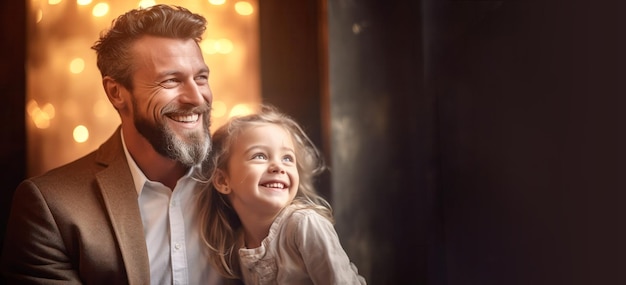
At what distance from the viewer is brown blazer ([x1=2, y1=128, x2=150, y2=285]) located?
1.52 meters

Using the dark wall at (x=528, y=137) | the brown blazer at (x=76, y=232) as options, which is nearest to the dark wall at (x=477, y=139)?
the dark wall at (x=528, y=137)

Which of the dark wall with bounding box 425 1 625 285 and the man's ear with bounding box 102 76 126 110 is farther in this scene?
the dark wall with bounding box 425 1 625 285

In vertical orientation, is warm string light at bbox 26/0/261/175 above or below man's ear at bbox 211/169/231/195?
above

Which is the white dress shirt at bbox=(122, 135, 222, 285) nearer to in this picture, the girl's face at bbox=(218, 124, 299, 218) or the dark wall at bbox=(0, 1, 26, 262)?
the girl's face at bbox=(218, 124, 299, 218)

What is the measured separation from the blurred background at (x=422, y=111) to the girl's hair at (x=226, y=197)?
4 centimetres

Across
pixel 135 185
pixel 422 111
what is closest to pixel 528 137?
pixel 422 111

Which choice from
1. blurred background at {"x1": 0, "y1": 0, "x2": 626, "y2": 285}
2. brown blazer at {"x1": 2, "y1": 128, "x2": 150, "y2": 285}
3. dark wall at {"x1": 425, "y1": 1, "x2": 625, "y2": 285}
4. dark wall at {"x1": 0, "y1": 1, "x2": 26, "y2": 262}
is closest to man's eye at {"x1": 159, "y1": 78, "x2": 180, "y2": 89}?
blurred background at {"x1": 0, "y1": 0, "x2": 626, "y2": 285}

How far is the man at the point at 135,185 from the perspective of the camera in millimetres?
1530

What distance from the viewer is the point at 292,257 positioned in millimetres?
1631

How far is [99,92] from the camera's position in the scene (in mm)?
1630

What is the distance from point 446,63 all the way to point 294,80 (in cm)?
49

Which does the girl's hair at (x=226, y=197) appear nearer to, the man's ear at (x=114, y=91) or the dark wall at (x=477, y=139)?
the dark wall at (x=477, y=139)

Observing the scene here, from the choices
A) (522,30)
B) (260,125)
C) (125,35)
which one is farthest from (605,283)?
(125,35)

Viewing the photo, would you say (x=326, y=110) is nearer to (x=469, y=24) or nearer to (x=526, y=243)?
(x=469, y=24)
